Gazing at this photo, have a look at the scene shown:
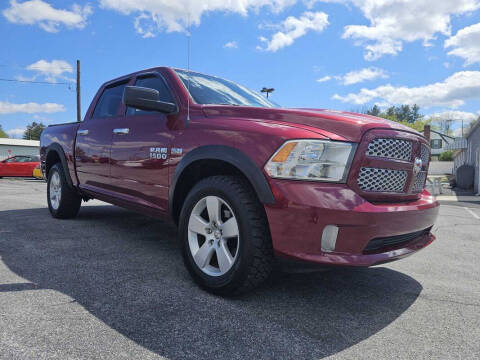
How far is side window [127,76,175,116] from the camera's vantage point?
11.4ft

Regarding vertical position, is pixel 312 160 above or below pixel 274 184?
above

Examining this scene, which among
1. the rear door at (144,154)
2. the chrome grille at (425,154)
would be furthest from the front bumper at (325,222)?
the rear door at (144,154)

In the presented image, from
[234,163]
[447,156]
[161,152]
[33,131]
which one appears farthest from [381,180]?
[33,131]

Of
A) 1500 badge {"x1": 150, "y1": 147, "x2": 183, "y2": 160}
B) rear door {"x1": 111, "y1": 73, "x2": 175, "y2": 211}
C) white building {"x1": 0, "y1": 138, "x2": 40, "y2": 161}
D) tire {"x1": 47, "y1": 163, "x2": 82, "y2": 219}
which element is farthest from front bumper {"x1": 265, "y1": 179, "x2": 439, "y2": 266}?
white building {"x1": 0, "y1": 138, "x2": 40, "y2": 161}

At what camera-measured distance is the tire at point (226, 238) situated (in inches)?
91.5

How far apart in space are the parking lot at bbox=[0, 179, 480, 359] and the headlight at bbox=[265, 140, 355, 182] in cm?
88

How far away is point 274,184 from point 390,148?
839 mm

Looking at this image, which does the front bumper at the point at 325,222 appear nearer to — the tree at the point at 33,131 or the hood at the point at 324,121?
the hood at the point at 324,121

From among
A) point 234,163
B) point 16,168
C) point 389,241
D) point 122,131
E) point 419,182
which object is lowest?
point 16,168

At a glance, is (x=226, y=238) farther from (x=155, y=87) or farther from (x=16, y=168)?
(x=16, y=168)

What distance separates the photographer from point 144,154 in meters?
3.39

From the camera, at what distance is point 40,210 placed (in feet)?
20.8

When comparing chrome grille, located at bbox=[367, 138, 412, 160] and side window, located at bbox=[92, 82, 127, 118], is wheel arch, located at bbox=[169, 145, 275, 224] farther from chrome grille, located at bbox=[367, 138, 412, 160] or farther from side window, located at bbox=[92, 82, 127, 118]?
side window, located at bbox=[92, 82, 127, 118]

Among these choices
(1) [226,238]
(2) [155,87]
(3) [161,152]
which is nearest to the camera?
(1) [226,238]
